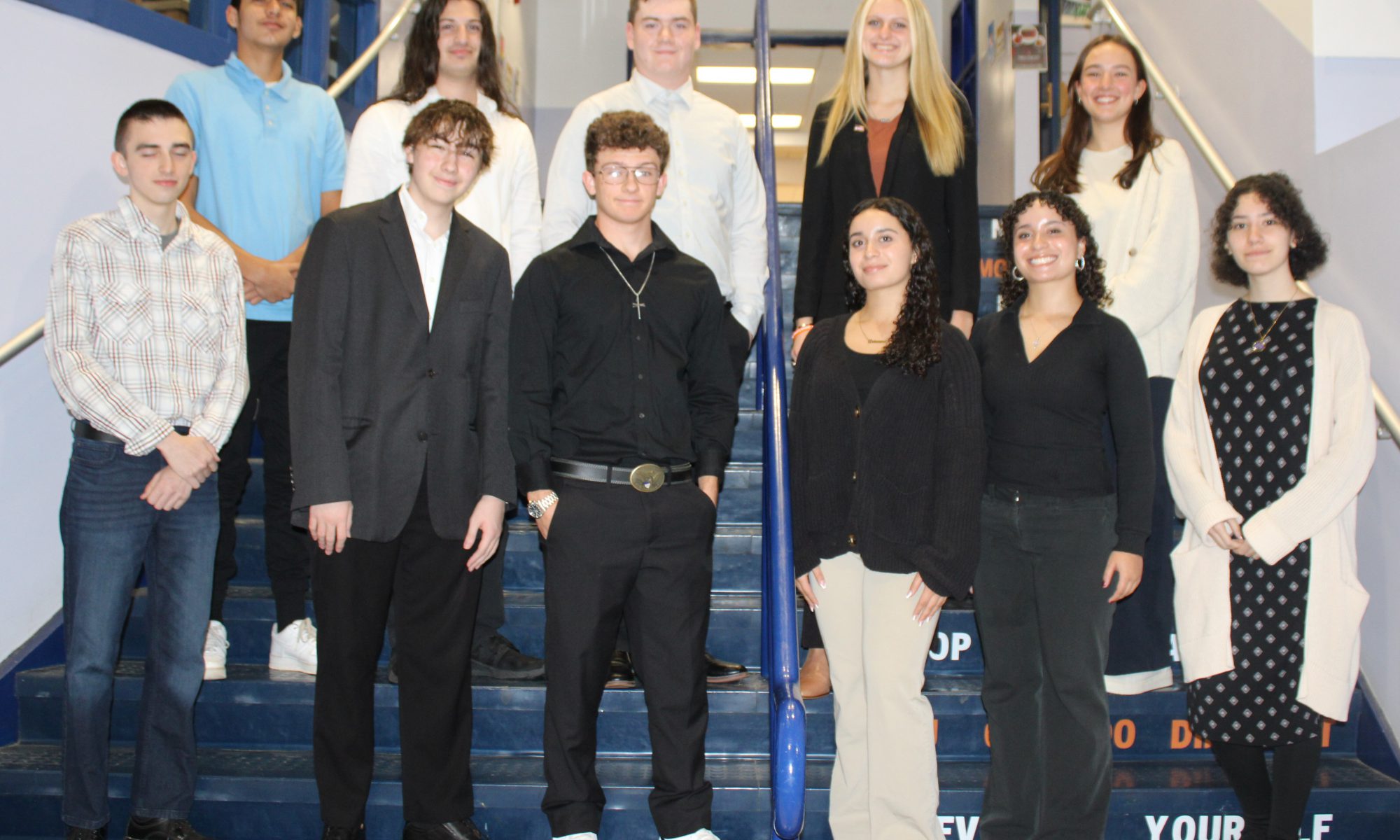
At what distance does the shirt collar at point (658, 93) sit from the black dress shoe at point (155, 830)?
7.14 ft

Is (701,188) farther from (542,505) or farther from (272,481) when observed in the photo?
(272,481)

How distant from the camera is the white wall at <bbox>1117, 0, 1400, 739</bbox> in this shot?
2.95 m

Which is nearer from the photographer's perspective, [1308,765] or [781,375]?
[1308,765]

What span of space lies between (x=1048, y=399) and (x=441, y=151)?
1503 mm

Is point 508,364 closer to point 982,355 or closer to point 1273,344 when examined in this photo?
point 982,355

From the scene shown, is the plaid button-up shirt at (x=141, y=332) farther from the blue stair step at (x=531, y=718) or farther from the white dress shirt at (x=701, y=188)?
the white dress shirt at (x=701, y=188)

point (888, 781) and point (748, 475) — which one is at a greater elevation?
point (748, 475)

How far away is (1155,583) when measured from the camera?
2764mm

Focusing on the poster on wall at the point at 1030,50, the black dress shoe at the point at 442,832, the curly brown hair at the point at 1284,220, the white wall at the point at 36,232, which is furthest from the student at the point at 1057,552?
the poster on wall at the point at 1030,50

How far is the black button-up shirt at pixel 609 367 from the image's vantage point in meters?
2.32

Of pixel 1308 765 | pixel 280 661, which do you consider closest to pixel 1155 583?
pixel 1308 765

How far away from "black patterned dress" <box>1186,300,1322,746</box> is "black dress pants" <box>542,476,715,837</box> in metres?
1.25

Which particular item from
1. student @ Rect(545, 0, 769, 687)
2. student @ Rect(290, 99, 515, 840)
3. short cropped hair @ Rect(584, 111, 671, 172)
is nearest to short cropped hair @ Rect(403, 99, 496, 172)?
student @ Rect(290, 99, 515, 840)

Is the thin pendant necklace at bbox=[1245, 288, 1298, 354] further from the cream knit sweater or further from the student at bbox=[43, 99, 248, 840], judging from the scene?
the student at bbox=[43, 99, 248, 840]
